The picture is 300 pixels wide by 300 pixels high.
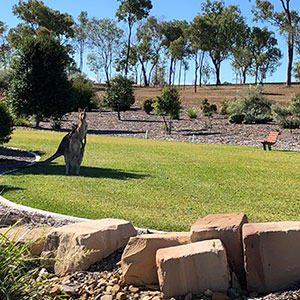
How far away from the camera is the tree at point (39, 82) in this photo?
34125 millimetres

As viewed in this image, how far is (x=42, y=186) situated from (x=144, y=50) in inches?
2894

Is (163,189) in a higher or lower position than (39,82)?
lower

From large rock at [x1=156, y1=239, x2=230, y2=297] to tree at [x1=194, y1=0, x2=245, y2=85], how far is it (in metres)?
66.4

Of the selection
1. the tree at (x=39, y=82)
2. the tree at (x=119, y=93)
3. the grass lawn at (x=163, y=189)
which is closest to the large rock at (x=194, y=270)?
the grass lawn at (x=163, y=189)

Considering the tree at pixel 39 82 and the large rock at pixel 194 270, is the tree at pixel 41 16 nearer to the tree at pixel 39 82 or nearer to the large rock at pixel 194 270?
the tree at pixel 39 82

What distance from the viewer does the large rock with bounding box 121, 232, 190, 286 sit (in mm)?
4141

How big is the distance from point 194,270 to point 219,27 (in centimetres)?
6947

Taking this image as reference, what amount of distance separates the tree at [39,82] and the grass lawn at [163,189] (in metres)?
18.7

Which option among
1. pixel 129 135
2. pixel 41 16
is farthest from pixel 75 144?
pixel 41 16

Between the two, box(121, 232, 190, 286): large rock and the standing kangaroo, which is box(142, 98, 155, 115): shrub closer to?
the standing kangaroo

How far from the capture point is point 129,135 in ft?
100

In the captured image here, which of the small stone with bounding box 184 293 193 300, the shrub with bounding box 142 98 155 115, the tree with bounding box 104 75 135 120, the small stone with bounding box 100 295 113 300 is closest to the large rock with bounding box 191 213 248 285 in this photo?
the small stone with bounding box 184 293 193 300

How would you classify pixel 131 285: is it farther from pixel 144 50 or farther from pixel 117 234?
pixel 144 50

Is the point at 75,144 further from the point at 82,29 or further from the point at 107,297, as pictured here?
the point at 82,29
